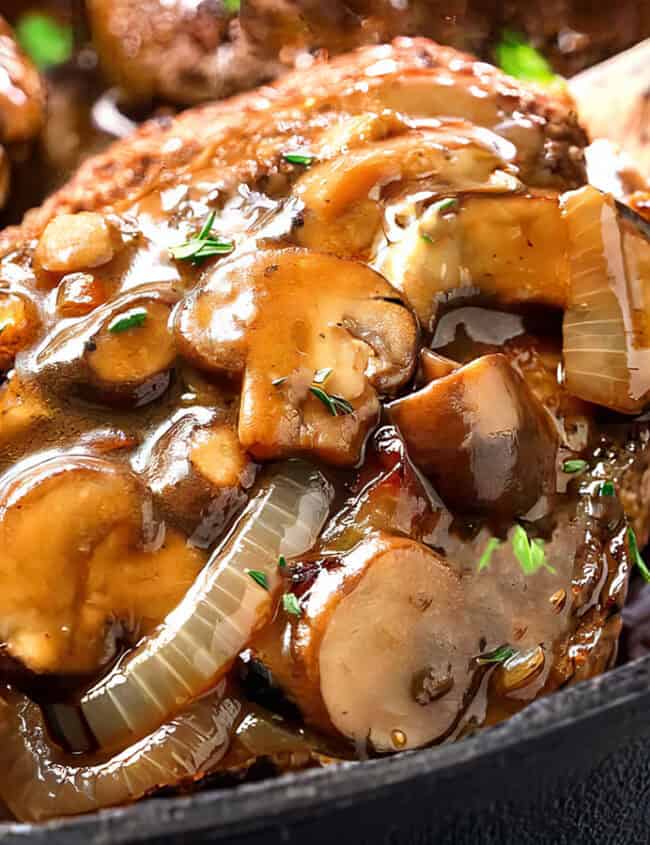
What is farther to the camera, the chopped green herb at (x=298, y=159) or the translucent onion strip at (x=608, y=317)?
the chopped green herb at (x=298, y=159)

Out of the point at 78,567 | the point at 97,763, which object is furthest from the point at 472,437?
the point at 97,763

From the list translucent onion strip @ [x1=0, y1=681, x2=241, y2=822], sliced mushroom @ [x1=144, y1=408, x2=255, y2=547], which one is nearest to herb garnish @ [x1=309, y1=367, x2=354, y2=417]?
sliced mushroom @ [x1=144, y1=408, x2=255, y2=547]

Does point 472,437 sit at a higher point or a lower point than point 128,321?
lower

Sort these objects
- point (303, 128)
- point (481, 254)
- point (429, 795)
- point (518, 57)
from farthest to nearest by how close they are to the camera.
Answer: point (518, 57), point (303, 128), point (481, 254), point (429, 795)

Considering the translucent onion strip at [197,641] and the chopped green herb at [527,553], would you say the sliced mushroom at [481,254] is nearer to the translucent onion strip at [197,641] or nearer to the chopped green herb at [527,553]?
the chopped green herb at [527,553]

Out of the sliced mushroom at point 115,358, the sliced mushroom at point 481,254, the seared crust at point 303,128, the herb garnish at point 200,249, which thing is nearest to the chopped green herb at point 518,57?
the seared crust at point 303,128

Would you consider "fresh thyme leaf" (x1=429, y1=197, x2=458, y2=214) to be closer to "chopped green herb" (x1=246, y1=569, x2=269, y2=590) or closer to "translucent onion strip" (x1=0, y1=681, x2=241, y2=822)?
"chopped green herb" (x1=246, y1=569, x2=269, y2=590)

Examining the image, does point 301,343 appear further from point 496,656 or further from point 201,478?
point 496,656
